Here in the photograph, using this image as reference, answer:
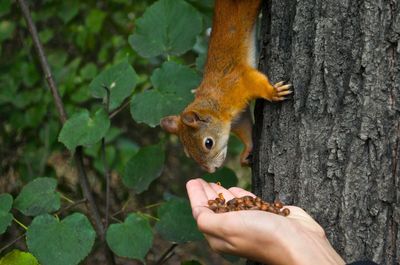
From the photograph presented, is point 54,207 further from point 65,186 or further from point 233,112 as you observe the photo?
point 65,186

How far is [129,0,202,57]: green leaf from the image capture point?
2.40 metres

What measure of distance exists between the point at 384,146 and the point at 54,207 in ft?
3.82

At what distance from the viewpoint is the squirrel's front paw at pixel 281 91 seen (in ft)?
6.14

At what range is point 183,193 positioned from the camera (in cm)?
495

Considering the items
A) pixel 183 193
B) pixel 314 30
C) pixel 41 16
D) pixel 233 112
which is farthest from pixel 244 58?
pixel 183 193

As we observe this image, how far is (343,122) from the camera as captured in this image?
5.67ft

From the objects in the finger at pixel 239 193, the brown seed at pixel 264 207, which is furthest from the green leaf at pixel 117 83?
the brown seed at pixel 264 207

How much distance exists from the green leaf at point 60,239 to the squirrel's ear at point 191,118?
702 mm

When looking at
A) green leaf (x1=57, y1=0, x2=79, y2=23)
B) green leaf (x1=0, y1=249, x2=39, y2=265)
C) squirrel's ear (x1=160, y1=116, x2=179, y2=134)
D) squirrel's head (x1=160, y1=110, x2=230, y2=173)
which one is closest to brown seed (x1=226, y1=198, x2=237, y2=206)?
green leaf (x1=0, y1=249, x2=39, y2=265)

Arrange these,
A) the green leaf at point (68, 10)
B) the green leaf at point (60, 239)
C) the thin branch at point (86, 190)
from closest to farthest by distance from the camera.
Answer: the green leaf at point (60, 239), the thin branch at point (86, 190), the green leaf at point (68, 10)

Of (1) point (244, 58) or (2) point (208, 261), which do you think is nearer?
(1) point (244, 58)

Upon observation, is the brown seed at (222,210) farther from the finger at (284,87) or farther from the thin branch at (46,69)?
the thin branch at (46,69)

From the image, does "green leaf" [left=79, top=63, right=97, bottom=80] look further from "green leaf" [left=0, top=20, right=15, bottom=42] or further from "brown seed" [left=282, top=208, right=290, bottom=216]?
"brown seed" [left=282, top=208, right=290, bottom=216]

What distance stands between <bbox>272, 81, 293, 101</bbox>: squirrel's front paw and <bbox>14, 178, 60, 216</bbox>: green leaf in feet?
2.90
